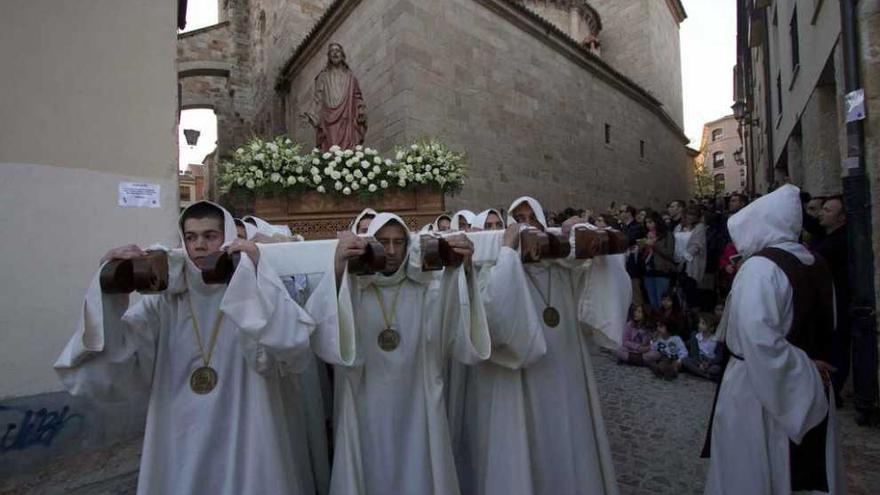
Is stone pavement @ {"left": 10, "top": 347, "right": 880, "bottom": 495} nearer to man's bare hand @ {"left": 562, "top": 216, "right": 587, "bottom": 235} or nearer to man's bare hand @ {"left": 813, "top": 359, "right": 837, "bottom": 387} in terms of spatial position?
man's bare hand @ {"left": 813, "top": 359, "right": 837, "bottom": 387}

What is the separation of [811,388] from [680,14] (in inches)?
1398

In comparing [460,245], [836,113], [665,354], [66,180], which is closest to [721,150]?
[836,113]

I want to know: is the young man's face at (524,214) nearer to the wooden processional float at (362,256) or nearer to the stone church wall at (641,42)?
the wooden processional float at (362,256)

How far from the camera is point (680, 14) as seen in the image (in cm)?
3164

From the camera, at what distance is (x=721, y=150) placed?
64812 millimetres

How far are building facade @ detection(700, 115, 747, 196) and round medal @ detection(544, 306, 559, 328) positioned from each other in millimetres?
66595

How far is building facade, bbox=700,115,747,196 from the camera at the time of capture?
62281 millimetres

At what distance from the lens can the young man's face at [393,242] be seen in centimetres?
283

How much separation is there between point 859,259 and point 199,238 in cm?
585

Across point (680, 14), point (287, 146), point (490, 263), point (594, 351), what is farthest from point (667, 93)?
point (490, 263)

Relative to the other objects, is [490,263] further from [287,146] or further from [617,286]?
[287,146]

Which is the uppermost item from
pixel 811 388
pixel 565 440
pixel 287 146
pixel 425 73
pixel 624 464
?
pixel 425 73

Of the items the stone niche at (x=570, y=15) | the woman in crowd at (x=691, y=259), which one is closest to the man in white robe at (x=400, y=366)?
the woman in crowd at (x=691, y=259)

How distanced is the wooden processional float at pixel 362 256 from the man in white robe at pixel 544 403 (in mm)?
231
